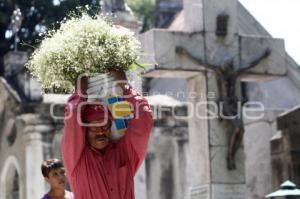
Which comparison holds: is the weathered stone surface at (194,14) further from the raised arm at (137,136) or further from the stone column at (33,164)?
the raised arm at (137,136)

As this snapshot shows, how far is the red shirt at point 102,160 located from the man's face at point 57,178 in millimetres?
1710

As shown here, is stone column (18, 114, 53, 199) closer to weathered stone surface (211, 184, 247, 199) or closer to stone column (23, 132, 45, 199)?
stone column (23, 132, 45, 199)

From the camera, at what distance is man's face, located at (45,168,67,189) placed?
6195 mm

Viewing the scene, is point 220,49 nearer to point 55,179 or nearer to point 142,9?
point 55,179

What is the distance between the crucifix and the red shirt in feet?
19.6

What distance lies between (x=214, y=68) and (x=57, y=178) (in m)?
4.82

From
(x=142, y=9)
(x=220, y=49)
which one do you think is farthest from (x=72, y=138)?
(x=142, y=9)

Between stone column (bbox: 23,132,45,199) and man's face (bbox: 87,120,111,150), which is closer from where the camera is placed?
man's face (bbox: 87,120,111,150)

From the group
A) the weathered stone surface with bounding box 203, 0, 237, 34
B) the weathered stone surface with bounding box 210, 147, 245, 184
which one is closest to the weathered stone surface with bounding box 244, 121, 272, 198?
the weathered stone surface with bounding box 210, 147, 245, 184

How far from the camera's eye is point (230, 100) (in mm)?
10781

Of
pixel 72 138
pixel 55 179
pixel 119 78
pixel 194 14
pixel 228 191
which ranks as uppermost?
pixel 194 14

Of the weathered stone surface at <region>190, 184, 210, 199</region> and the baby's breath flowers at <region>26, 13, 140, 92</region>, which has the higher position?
the baby's breath flowers at <region>26, 13, 140, 92</region>

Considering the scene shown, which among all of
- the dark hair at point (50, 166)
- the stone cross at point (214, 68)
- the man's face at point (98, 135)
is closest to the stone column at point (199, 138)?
the stone cross at point (214, 68)

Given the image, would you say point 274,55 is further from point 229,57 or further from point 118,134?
point 118,134
